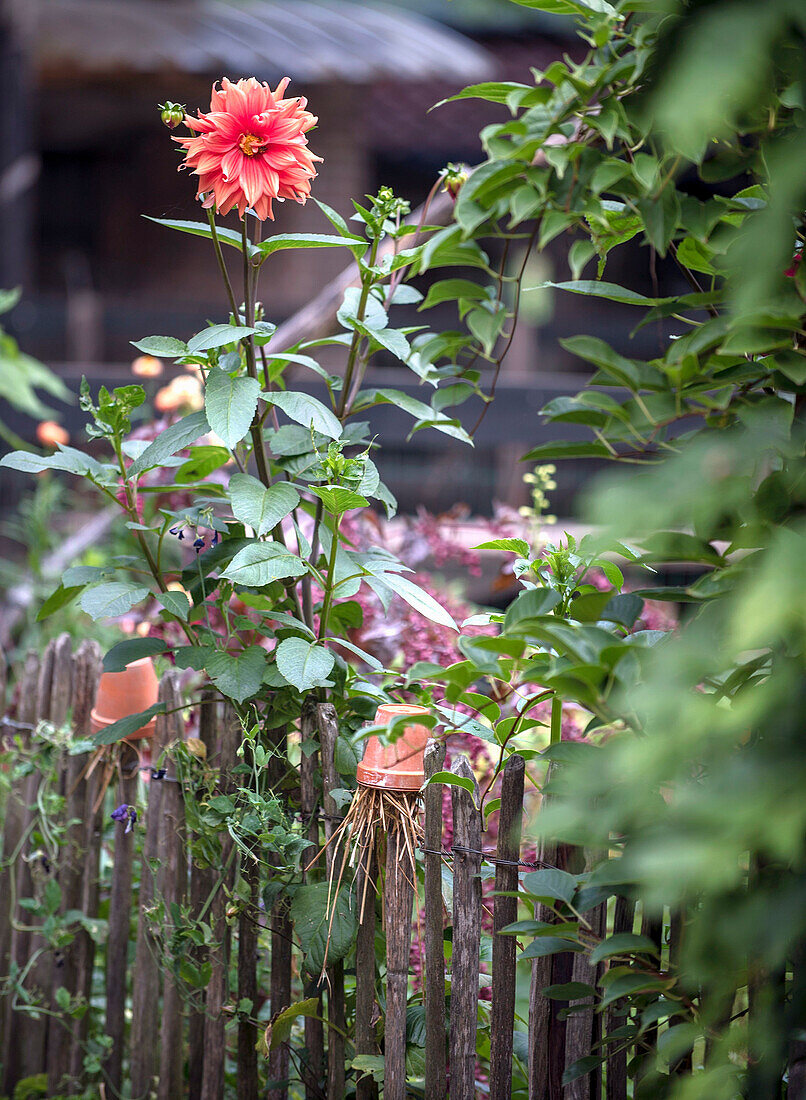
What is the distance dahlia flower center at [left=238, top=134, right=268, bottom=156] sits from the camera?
1.12 meters

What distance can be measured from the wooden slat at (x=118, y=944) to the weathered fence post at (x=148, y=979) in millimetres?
38

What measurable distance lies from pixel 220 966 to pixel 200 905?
0.10 metres

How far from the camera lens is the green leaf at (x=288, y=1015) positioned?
4.01ft

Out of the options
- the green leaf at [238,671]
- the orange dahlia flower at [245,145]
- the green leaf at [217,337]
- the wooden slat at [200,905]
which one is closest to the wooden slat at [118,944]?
the wooden slat at [200,905]

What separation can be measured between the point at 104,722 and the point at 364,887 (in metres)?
0.63

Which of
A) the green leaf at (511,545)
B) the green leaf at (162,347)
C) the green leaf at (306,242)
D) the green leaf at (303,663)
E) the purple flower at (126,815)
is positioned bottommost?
the purple flower at (126,815)

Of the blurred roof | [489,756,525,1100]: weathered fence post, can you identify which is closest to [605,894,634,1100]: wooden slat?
[489,756,525,1100]: weathered fence post

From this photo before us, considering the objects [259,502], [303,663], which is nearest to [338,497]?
[259,502]

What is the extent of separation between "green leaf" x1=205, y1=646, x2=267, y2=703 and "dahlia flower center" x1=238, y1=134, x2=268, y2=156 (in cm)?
65

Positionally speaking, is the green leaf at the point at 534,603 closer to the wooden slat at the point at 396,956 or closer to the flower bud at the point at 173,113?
the wooden slat at the point at 396,956

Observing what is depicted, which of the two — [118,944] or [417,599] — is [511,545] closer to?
[417,599]

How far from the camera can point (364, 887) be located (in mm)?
1229

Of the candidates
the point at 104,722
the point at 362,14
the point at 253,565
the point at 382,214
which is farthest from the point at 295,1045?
the point at 362,14

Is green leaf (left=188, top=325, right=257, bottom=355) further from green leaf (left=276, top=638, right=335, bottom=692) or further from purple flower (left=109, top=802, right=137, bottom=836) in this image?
purple flower (left=109, top=802, right=137, bottom=836)
